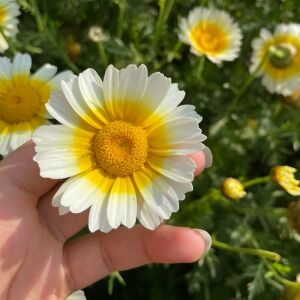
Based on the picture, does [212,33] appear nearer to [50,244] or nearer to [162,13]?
[162,13]

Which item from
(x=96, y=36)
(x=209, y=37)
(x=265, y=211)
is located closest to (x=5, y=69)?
(x=96, y=36)

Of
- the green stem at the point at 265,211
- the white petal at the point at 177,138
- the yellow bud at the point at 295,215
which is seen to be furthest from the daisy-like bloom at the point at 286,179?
the white petal at the point at 177,138

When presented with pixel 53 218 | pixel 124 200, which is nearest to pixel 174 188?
pixel 124 200

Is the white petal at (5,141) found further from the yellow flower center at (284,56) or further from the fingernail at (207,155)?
the yellow flower center at (284,56)

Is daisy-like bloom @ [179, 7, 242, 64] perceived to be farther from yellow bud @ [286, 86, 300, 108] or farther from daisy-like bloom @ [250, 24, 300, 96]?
yellow bud @ [286, 86, 300, 108]

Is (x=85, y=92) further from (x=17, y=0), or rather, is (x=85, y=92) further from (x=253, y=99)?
(x=253, y=99)

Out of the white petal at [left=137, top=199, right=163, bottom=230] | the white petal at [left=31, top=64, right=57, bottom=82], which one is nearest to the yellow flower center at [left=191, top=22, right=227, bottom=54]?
the white petal at [left=31, top=64, right=57, bottom=82]
